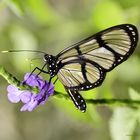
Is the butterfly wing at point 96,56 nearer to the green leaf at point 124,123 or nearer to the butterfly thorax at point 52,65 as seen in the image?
the butterfly thorax at point 52,65

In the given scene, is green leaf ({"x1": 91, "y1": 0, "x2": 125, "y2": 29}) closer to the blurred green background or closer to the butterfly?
the blurred green background

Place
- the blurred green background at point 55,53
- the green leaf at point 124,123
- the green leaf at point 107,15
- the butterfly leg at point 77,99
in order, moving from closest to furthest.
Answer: the butterfly leg at point 77,99
the green leaf at point 124,123
the blurred green background at point 55,53
the green leaf at point 107,15

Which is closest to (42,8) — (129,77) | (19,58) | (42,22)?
(42,22)

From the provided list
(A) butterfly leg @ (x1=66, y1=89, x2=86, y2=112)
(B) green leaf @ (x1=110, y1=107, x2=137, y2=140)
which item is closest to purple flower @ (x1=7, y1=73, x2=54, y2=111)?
(A) butterfly leg @ (x1=66, y1=89, x2=86, y2=112)

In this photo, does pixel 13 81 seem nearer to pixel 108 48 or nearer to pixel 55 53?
pixel 108 48

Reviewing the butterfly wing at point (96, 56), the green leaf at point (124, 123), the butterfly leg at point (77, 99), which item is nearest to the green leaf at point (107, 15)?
the green leaf at point (124, 123)

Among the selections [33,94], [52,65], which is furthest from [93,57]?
[33,94]

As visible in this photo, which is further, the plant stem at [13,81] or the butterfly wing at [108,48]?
the butterfly wing at [108,48]

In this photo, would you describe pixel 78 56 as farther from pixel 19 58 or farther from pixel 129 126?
pixel 19 58
